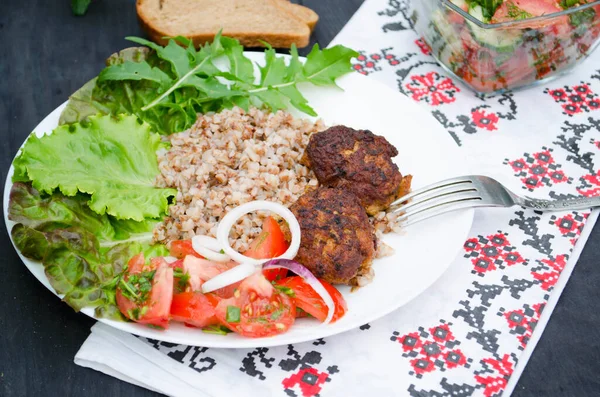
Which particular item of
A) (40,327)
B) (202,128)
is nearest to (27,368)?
(40,327)

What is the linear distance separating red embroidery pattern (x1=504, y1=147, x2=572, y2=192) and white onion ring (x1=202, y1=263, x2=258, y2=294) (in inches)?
85.0

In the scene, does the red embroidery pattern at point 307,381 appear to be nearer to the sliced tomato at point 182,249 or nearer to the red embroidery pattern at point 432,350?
the red embroidery pattern at point 432,350

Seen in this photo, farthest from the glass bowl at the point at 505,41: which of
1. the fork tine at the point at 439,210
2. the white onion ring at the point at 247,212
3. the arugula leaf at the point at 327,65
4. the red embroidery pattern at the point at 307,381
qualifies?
the red embroidery pattern at the point at 307,381

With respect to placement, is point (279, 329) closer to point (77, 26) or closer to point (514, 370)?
point (514, 370)

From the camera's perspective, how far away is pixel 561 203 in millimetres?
4078

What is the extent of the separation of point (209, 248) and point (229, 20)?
8.61 ft

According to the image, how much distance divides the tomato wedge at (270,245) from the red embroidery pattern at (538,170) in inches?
72.9

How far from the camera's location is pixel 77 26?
5598 millimetres

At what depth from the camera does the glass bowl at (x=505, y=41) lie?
167 inches

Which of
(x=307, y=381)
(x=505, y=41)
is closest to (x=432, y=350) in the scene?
(x=307, y=381)

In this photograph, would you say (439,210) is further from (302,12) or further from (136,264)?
→ (302,12)

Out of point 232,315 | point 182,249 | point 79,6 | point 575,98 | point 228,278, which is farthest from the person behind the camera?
point 79,6

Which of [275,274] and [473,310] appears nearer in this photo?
[275,274]

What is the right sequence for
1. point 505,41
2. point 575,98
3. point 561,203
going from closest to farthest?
point 561,203
point 505,41
point 575,98
